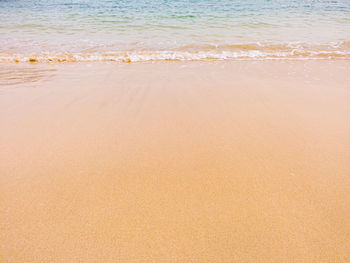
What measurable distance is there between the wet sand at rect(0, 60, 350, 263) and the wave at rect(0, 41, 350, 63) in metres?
2.15

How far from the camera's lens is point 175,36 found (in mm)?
7562

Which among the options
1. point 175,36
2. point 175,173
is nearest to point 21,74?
point 175,173

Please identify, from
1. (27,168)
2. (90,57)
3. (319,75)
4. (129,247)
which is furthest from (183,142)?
(90,57)

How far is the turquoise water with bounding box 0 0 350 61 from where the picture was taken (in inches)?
229

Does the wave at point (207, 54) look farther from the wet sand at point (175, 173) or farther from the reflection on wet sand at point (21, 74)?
the wet sand at point (175, 173)

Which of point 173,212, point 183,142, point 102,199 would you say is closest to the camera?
point 173,212

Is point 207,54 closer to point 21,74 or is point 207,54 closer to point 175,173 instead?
point 21,74

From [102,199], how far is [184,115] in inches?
62.2

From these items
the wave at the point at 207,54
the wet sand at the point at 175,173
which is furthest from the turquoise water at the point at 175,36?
the wet sand at the point at 175,173

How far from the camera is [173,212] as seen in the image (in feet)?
5.36

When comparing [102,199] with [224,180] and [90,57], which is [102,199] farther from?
[90,57]

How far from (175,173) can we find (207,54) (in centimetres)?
463

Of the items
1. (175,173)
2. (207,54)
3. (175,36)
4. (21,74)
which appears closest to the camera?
(175,173)

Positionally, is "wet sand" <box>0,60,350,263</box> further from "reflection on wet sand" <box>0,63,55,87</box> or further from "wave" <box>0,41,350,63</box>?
"wave" <box>0,41,350,63</box>
